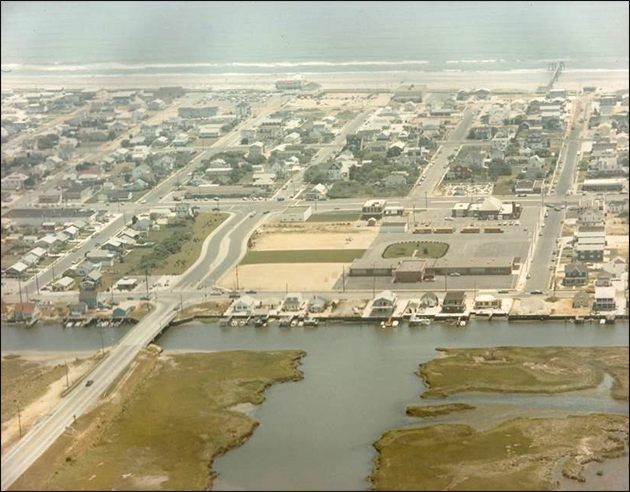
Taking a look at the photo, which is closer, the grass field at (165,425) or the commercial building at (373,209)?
the grass field at (165,425)

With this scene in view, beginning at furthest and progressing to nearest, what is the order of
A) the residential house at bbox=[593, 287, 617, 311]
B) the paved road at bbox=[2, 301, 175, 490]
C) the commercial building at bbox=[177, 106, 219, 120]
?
the commercial building at bbox=[177, 106, 219, 120], the residential house at bbox=[593, 287, 617, 311], the paved road at bbox=[2, 301, 175, 490]

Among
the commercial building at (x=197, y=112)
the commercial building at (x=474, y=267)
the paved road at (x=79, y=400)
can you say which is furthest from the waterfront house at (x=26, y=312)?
the commercial building at (x=197, y=112)

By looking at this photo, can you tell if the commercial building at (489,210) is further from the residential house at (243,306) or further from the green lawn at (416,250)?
the residential house at (243,306)

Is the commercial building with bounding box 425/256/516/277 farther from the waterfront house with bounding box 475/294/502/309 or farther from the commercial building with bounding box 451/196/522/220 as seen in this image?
the commercial building with bounding box 451/196/522/220

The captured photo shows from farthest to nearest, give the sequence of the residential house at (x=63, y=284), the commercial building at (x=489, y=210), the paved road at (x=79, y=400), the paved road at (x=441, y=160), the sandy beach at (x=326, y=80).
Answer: the sandy beach at (x=326, y=80) → the paved road at (x=441, y=160) → the commercial building at (x=489, y=210) → the residential house at (x=63, y=284) → the paved road at (x=79, y=400)

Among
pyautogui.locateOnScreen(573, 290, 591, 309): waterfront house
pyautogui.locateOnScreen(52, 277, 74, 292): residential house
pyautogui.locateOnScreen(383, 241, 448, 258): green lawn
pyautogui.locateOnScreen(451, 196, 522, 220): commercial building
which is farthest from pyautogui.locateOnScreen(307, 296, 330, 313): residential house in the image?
pyautogui.locateOnScreen(451, 196, 522, 220): commercial building

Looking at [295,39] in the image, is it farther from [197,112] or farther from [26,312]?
[26,312]

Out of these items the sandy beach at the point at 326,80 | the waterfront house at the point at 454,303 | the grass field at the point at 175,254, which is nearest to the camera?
the waterfront house at the point at 454,303
